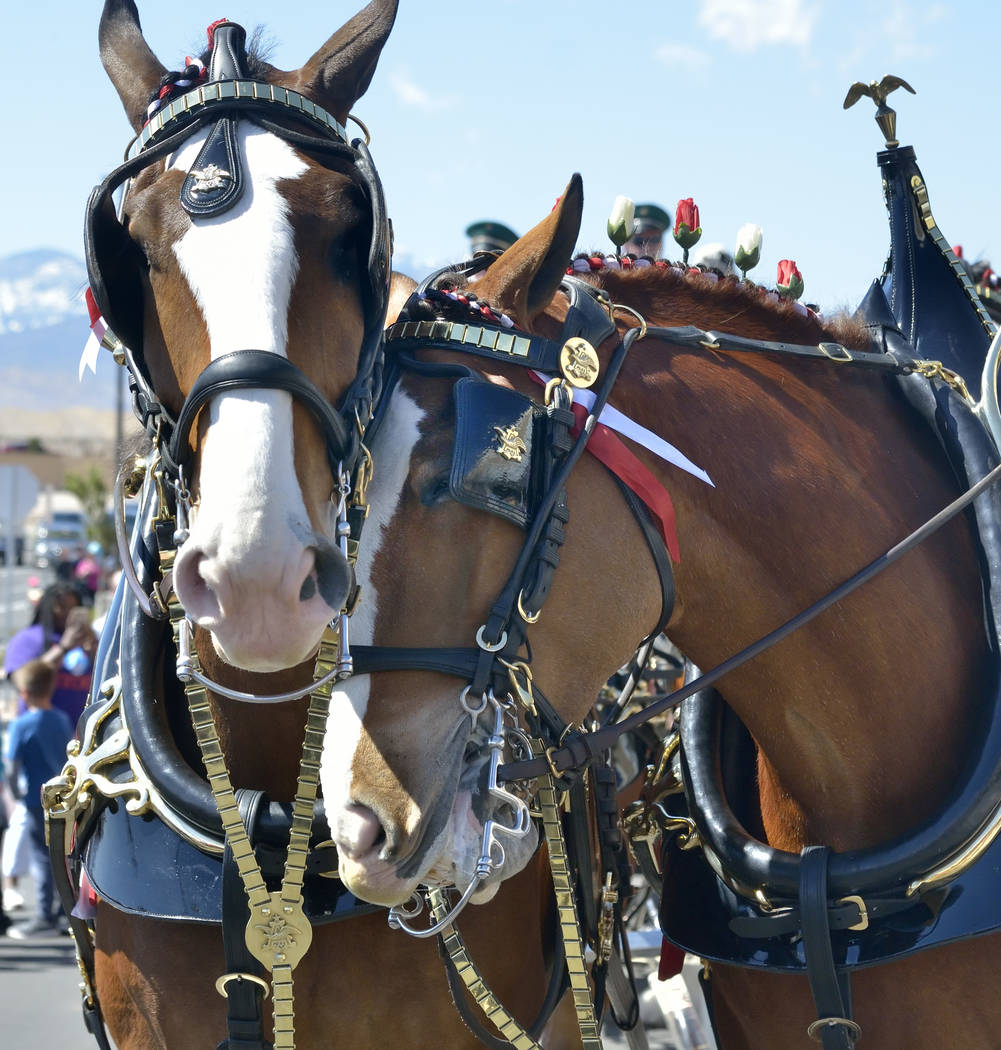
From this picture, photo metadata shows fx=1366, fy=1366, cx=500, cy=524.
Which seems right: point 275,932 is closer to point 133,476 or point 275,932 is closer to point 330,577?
point 330,577

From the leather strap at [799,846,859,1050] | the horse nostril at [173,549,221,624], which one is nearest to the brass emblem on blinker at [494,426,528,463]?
the horse nostril at [173,549,221,624]

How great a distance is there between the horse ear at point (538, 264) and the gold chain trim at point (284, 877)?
738mm

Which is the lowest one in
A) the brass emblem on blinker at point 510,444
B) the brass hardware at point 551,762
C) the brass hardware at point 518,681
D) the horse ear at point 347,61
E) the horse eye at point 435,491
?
the brass hardware at point 551,762

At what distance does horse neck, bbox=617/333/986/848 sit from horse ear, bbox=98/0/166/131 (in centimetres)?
97

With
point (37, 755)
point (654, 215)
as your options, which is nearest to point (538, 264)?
point (654, 215)

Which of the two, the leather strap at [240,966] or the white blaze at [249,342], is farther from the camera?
the leather strap at [240,966]

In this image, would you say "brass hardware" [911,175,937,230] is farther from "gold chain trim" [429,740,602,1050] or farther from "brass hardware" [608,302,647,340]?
"gold chain trim" [429,740,602,1050]

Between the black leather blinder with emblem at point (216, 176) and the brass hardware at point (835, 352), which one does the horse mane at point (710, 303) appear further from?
the black leather blinder with emblem at point (216, 176)

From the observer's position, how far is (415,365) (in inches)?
89.2

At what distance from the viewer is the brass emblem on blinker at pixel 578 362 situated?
232 cm

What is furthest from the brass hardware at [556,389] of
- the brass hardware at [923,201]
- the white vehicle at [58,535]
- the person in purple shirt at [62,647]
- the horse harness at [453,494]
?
the white vehicle at [58,535]

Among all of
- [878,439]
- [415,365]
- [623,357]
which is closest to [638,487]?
[623,357]

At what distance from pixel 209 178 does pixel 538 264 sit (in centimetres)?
58

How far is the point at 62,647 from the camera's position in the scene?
28.8 feet
